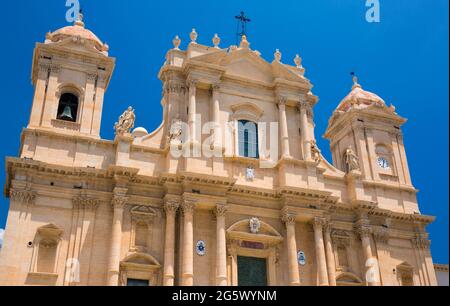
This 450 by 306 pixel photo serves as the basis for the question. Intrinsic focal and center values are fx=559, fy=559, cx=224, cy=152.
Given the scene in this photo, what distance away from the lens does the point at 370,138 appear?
32094 mm

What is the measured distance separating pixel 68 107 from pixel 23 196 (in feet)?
17.2

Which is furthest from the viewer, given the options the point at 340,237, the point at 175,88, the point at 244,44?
the point at 244,44

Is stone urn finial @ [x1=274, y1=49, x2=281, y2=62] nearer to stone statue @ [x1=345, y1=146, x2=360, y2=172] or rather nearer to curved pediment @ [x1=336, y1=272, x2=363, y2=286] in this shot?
stone statue @ [x1=345, y1=146, x2=360, y2=172]

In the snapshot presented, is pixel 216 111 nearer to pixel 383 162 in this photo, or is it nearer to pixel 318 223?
pixel 318 223

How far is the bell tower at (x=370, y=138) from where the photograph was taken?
3127 cm

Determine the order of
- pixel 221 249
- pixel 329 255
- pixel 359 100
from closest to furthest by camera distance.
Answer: pixel 221 249, pixel 329 255, pixel 359 100

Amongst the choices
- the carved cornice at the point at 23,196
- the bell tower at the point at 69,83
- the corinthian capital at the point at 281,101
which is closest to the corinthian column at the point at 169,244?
the bell tower at the point at 69,83

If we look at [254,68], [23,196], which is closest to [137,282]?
[23,196]

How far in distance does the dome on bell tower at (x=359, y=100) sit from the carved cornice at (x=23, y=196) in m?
18.8

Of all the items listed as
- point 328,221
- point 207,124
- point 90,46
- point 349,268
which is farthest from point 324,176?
point 90,46

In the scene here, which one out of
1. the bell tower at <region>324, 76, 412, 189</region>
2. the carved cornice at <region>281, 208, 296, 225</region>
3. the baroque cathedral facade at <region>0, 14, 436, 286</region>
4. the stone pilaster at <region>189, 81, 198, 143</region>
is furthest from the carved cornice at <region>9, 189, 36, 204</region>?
the bell tower at <region>324, 76, 412, 189</region>

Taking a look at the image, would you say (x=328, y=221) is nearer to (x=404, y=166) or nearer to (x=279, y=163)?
(x=279, y=163)

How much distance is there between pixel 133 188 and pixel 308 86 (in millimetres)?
11215

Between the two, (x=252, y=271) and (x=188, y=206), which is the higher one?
(x=188, y=206)
